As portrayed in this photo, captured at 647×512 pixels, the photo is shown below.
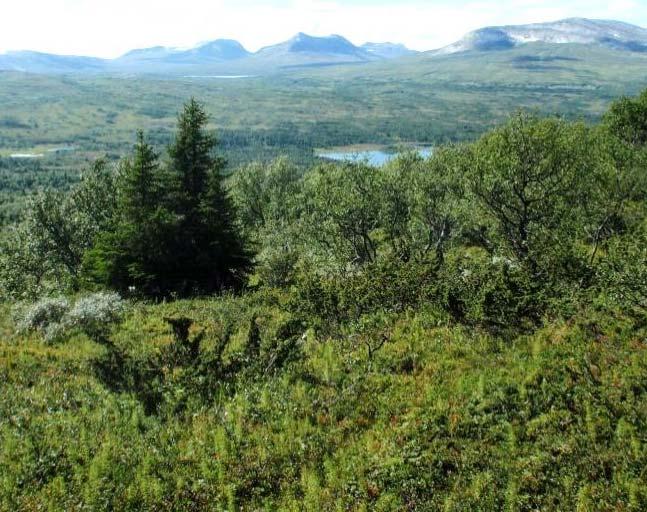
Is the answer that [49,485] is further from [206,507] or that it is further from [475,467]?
[475,467]

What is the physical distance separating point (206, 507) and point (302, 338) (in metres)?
8.58

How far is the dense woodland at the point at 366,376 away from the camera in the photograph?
11.4 meters

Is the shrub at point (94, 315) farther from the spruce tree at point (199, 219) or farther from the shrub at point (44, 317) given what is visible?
the spruce tree at point (199, 219)

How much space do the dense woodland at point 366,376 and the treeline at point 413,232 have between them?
164 millimetres

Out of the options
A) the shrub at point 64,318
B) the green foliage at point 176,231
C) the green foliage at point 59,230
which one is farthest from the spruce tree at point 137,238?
the green foliage at point 59,230

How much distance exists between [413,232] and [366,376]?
2380 cm

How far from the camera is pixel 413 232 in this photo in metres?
38.4

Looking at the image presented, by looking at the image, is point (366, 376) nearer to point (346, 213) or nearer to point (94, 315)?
point (94, 315)

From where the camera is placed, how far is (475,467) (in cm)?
1145

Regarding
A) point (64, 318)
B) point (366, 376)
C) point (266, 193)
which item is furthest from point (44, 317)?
point (266, 193)

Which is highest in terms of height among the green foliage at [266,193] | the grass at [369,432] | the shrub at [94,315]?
the grass at [369,432]

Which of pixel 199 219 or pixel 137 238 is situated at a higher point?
pixel 199 219

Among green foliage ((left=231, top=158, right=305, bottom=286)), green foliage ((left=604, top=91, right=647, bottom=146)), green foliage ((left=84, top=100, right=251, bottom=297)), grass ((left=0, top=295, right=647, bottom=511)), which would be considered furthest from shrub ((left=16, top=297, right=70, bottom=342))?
green foliage ((left=604, top=91, right=647, bottom=146))

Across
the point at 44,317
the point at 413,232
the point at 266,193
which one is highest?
the point at 413,232
